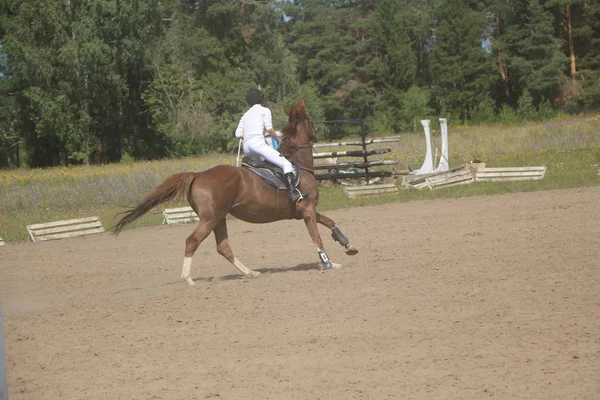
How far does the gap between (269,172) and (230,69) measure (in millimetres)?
45224

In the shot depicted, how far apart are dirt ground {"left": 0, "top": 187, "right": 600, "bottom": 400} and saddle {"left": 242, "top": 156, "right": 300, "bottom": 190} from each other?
1323 millimetres

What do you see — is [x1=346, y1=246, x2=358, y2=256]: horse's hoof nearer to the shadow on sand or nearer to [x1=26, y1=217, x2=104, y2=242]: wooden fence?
the shadow on sand

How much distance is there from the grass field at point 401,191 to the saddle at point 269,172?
380 inches

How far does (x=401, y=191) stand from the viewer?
78.3 feet

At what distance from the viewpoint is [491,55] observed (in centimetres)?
7025

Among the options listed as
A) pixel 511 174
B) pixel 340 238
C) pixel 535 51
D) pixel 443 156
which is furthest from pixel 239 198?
pixel 535 51

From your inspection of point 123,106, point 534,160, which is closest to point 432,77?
point 123,106

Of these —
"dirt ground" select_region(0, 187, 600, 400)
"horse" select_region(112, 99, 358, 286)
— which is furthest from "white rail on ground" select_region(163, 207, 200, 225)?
"horse" select_region(112, 99, 358, 286)

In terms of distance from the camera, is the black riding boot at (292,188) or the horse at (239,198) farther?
the black riding boot at (292,188)

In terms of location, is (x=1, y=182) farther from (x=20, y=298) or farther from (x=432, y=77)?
(x=432, y=77)

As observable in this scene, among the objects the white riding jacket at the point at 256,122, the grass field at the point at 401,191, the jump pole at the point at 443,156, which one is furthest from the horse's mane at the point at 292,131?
the jump pole at the point at 443,156

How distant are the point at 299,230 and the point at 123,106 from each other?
44282 millimetres

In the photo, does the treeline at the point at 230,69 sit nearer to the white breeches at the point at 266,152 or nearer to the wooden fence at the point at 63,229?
the wooden fence at the point at 63,229

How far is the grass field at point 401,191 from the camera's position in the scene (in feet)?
72.5
